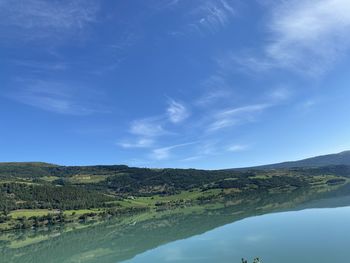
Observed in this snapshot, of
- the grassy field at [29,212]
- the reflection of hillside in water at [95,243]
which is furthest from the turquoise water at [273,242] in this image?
the grassy field at [29,212]

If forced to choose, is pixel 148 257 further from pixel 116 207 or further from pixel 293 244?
pixel 116 207

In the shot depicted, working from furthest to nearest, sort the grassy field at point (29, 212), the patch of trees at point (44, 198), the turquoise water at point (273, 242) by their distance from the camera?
the patch of trees at point (44, 198) < the grassy field at point (29, 212) < the turquoise water at point (273, 242)

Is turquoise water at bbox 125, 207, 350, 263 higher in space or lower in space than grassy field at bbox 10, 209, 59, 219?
lower

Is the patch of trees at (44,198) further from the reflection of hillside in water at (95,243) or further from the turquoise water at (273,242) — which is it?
the turquoise water at (273,242)

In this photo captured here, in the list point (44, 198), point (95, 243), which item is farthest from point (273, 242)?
point (44, 198)

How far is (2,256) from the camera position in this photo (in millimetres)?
77312

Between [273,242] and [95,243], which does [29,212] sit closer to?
[95,243]

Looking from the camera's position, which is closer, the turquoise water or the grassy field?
the turquoise water

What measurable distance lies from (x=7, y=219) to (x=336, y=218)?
Result: 103m

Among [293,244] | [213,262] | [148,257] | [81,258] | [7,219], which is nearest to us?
[213,262]

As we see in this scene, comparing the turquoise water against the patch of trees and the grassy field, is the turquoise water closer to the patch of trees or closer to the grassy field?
the grassy field

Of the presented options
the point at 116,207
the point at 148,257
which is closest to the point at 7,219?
the point at 116,207

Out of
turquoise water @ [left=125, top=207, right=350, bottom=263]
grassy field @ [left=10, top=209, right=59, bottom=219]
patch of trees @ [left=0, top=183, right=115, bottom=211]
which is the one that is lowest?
turquoise water @ [left=125, top=207, right=350, bottom=263]

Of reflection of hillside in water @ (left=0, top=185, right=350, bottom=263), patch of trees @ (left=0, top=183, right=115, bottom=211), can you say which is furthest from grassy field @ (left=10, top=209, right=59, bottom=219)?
reflection of hillside in water @ (left=0, top=185, right=350, bottom=263)
